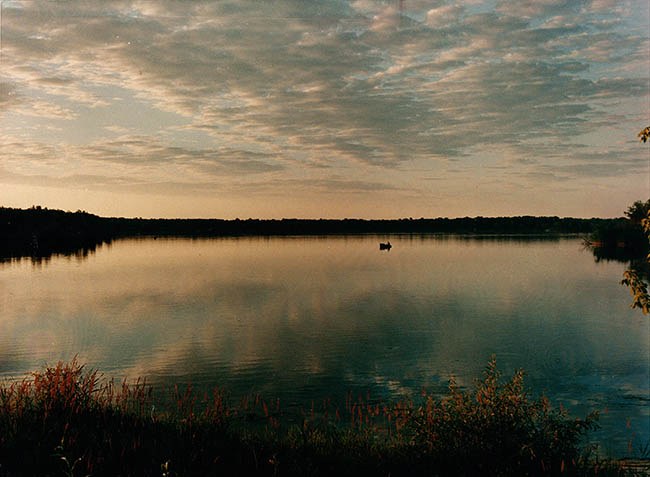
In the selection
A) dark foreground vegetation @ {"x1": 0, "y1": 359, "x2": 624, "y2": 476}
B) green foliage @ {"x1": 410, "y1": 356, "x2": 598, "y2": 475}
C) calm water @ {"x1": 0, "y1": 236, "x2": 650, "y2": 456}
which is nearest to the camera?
dark foreground vegetation @ {"x1": 0, "y1": 359, "x2": 624, "y2": 476}

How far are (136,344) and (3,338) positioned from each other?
7.52 metres

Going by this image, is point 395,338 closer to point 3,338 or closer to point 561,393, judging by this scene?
point 561,393

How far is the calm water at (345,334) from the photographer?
18953mm

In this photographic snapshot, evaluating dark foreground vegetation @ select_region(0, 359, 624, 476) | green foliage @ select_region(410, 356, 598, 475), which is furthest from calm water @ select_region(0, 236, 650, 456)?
dark foreground vegetation @ select_region(0, 359, 624, 476)

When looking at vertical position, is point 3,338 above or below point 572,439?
below

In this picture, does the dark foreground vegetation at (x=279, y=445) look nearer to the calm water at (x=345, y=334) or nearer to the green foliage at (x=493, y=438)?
the green foliage at (x=493, y=438)

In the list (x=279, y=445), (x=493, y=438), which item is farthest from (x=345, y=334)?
(x=493, y=438)

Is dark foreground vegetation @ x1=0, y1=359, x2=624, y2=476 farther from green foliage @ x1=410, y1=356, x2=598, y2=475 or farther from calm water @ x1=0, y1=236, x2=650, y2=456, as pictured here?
calm water @ x1=0, y1=236, x2=650, y2=456

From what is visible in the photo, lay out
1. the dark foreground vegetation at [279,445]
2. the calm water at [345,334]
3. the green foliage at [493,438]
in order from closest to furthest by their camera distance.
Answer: the dark foreground vegetation at [279,445] < the green foliage at [493,438] < the calm water at [345,334]

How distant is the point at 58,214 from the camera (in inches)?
6314

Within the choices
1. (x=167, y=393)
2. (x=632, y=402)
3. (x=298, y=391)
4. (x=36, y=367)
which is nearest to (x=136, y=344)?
(x=36, y=367)

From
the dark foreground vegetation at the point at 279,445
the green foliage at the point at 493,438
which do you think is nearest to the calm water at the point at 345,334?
the green foliage at the point at 493,438

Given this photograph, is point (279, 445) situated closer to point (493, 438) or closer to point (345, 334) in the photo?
point (493, 438)

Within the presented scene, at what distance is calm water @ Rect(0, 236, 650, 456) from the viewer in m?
19.0
